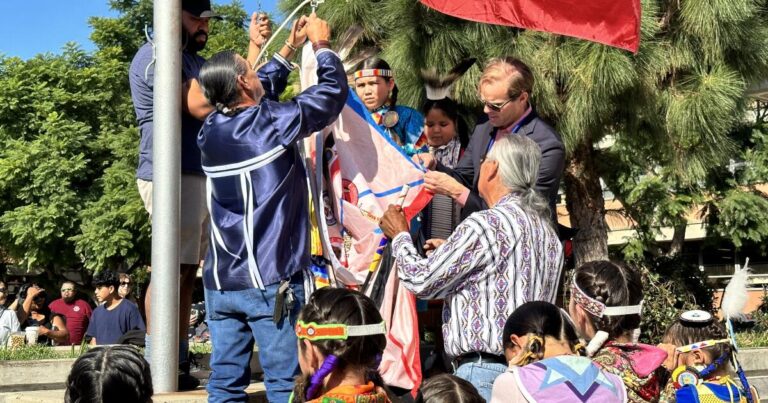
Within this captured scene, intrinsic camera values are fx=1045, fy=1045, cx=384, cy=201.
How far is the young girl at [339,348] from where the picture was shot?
337cm

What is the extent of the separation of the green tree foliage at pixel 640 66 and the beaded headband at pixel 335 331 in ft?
20.5

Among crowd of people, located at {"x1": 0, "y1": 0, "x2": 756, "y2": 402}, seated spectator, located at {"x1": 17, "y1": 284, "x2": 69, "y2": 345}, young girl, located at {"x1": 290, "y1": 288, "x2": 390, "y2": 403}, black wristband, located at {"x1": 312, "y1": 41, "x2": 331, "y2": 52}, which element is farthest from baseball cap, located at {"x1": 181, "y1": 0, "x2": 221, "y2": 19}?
seated spectator, located at {"x1": 17, "y1": 284, "x2": 69, "y2": 345}

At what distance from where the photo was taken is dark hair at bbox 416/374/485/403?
348 centimetres

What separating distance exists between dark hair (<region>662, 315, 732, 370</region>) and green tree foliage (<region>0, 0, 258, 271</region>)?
23.5m

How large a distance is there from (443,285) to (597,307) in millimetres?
632

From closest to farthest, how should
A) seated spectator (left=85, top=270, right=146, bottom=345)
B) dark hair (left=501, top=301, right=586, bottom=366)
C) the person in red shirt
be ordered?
dark hair (left=501, top=301, right=586, bottom=366) → seated spectator (left=85, top=270, right=146, bottom=345) → the person in red shirt

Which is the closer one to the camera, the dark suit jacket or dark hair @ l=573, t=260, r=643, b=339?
dark hair @ l=573, t=260, r=643, b=339

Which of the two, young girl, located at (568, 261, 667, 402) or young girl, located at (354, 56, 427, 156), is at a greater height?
young girl, located at (354, 56, 427, 156)

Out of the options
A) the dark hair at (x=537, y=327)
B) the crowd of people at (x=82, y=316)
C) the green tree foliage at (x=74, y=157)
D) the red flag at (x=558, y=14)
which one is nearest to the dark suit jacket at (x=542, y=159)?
the dark hair at (x=537, y=327)

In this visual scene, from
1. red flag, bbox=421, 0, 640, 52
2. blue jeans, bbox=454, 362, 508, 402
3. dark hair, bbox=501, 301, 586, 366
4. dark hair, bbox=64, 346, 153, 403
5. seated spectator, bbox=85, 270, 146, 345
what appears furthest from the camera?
seated spectator, bbox=85, 270, 146, 345

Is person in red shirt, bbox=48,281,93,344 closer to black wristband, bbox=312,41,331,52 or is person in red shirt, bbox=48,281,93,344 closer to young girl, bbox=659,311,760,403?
black wristband, bbox=312,41,331,52

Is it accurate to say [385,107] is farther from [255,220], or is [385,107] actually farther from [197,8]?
[255,220]

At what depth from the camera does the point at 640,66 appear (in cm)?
948

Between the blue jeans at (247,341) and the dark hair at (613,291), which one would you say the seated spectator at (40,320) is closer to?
the blue jeans at (247,341)
